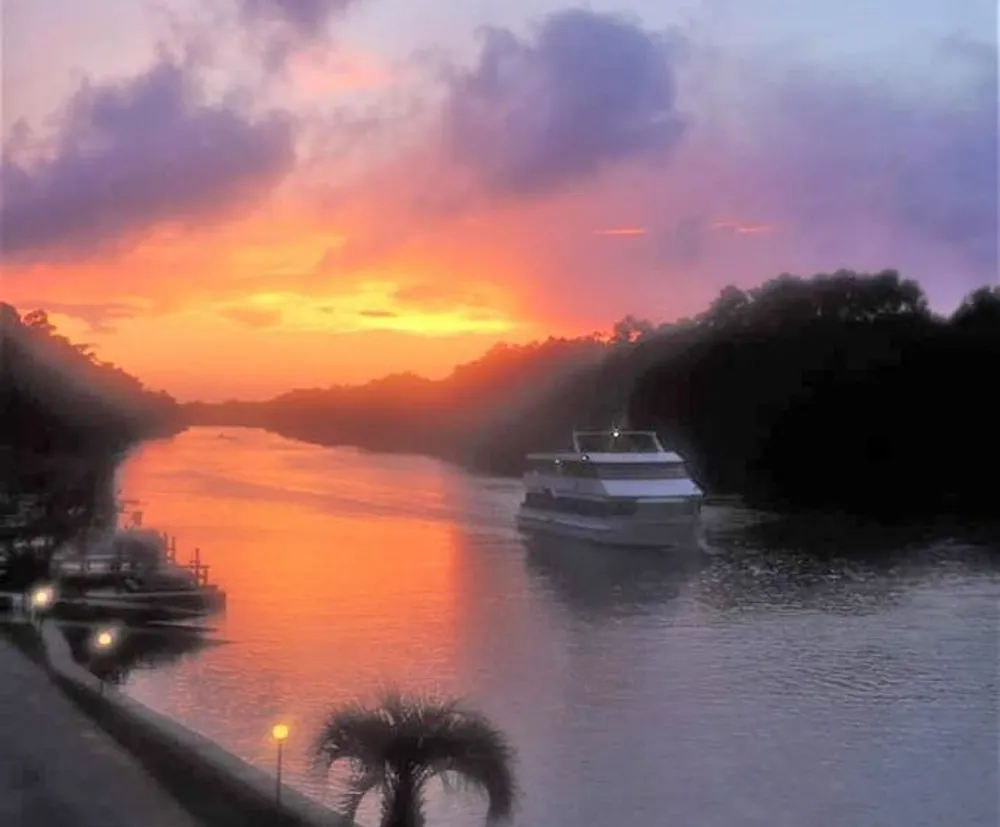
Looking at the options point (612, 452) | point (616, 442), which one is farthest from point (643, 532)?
point (616, 442)

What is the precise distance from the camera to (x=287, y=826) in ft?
22.1

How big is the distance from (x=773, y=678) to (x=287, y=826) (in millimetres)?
9576

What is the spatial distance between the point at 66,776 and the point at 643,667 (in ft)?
30.9

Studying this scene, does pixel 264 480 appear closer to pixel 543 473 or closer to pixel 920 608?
pixel 543 473

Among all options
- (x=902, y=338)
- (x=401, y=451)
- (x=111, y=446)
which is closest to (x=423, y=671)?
(x=902, y=338)

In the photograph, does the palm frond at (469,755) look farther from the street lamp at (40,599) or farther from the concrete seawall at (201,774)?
the street lamp at (40,599)

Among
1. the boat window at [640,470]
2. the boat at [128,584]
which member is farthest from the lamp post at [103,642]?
the boat window at [640,470]

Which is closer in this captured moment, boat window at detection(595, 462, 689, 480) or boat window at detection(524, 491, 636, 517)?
boat window at detection(524, 491, 636, 517)

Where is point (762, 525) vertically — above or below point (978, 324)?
below

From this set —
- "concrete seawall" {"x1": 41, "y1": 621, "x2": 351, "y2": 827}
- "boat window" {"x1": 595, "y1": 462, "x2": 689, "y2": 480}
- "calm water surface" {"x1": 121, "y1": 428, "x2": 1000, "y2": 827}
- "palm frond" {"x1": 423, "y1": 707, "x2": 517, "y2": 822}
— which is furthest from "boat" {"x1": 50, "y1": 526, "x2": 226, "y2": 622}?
"palm frond" {"x1": 423, "y1": 707, "x2": 517, "y2": 822}

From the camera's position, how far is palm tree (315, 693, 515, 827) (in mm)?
6668

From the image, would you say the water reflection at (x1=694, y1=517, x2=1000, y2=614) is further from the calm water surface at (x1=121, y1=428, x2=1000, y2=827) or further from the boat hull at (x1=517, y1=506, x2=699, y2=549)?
the boat hull at (x1=517, y1=506, x2=699, y2=549)

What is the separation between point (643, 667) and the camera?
52.5 ft

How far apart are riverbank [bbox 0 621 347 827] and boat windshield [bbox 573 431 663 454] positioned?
20.7 metres
